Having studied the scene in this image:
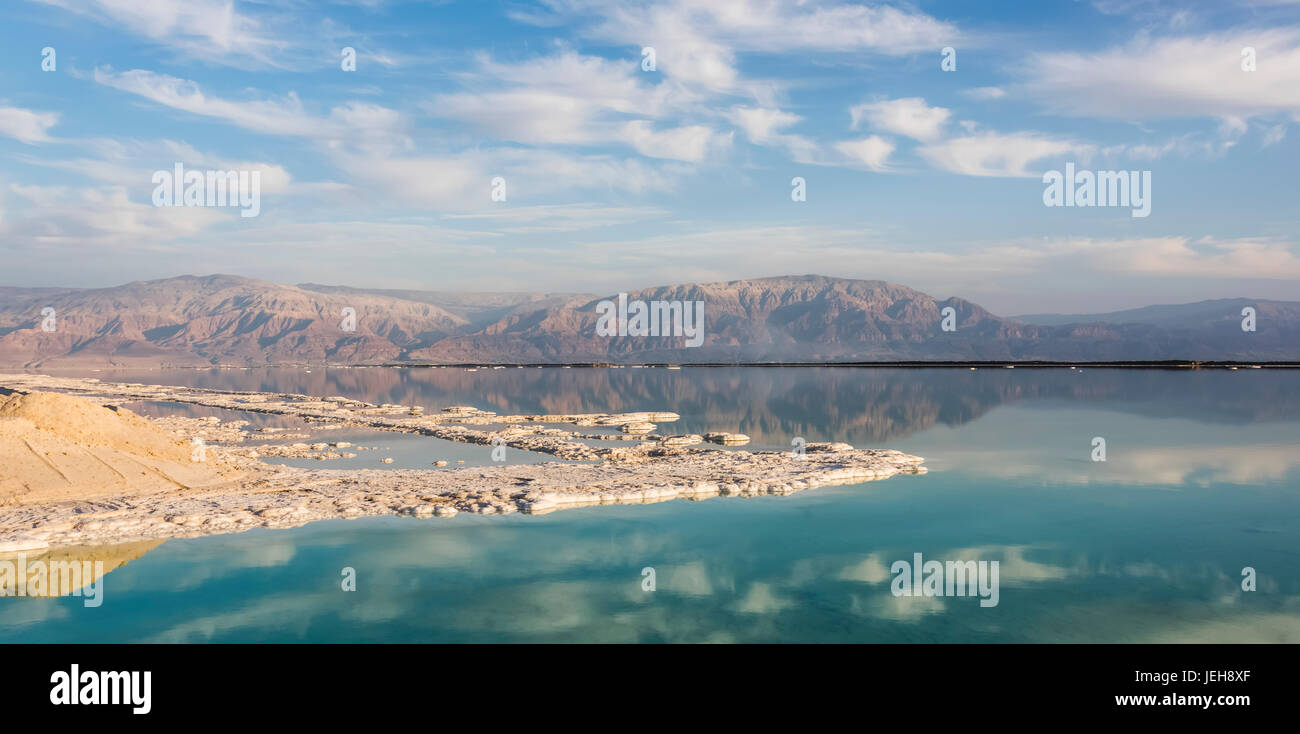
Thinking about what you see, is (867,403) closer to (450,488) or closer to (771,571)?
(450,488)

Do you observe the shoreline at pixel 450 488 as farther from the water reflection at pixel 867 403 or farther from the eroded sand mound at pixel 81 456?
the water reflection at pixel 867 403

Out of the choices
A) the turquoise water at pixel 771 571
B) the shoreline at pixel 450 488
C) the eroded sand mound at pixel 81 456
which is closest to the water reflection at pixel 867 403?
the shoreline at pixel 450 488

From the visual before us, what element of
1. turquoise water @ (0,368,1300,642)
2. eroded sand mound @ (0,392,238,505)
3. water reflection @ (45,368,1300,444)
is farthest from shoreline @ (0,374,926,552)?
water reflection @ (45,368,1300,444)

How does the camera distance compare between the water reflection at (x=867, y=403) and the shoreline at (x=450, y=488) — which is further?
the water reflection at (x=867, y=403)

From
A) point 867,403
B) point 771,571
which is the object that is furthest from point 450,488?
point 867,403

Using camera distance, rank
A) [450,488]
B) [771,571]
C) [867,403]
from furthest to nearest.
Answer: [867,403] → [450,488] → [771,571]

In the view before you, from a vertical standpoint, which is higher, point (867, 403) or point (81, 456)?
point (81, 456)
